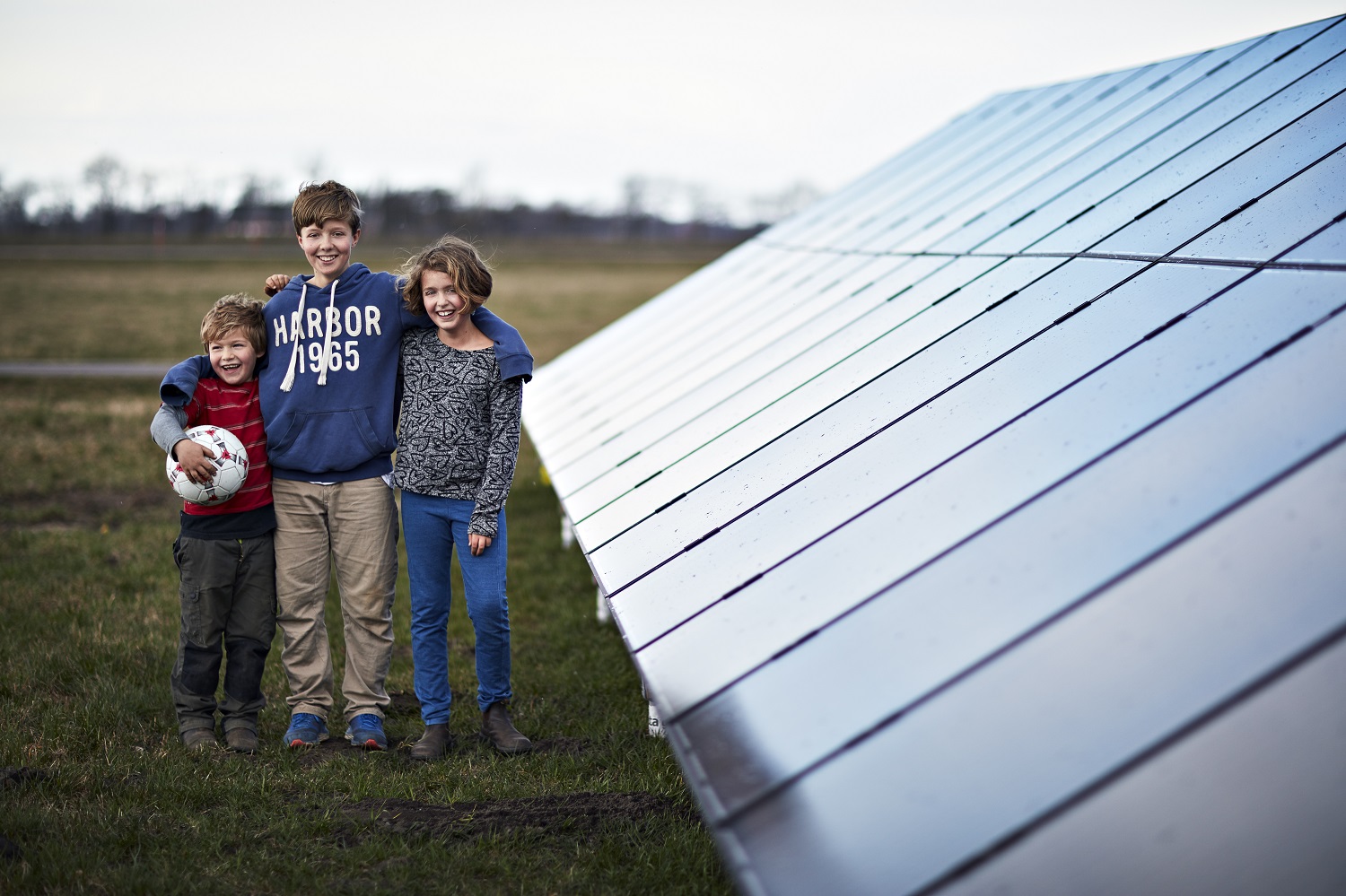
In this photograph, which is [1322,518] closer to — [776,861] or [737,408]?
[776,861]

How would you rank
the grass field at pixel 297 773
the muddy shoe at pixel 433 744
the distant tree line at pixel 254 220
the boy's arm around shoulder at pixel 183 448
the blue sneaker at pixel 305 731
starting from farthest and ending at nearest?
the distant tree line at pixel 254 220 < the blue sneaker at pixel 305 731 < the muddy shoe at pixel 433 744 < the boy's arm around shoulder at pixel 183 448 < the grass field at pixel 297 773

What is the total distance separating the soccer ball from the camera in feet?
15.4

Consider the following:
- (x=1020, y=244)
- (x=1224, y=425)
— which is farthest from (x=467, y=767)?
(x=1020, y=244)

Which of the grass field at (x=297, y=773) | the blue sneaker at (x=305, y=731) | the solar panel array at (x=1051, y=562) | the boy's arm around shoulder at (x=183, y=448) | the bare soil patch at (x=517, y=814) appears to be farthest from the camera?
the blue sneaker at (x=305, y=731)

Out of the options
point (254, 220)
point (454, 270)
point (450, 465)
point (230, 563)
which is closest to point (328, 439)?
point (450, 465)

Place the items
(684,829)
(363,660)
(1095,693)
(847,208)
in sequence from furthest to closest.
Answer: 1. (847,208)
2. (363,660)
3. (684,829)
4. (1095,693)

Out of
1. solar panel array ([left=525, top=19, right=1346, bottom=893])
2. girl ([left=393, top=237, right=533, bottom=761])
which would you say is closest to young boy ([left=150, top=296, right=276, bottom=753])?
girl ([left=393, top=237, right=533, bottom=761])

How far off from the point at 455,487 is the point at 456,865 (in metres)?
1.65

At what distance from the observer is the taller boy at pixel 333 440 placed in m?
4.89

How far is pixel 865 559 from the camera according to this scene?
3369 millimetres

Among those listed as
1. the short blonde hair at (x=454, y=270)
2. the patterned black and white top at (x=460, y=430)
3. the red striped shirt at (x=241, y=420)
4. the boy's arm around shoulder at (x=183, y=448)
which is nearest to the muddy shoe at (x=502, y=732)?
the patterned black and white top at (x=460, y=430)

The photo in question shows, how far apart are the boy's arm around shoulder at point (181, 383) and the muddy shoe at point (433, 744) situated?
73.9 inches

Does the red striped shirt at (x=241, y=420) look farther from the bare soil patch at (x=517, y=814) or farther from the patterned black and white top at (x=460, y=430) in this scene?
the bare soil patch at (x=517, y=814)

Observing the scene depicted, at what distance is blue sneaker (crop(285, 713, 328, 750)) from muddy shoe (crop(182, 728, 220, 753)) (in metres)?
0.33
